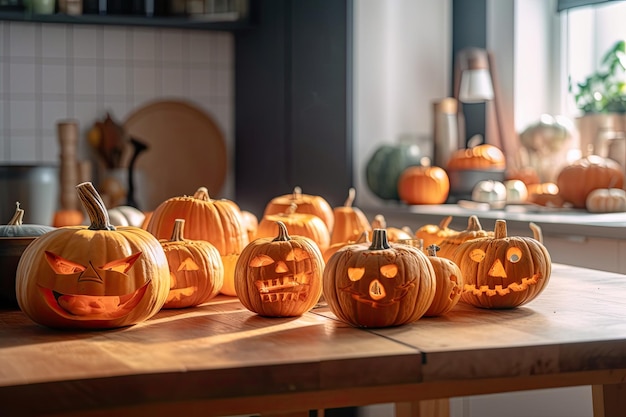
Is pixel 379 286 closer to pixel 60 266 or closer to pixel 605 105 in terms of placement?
pixel 60 266

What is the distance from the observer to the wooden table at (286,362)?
947 millimetres

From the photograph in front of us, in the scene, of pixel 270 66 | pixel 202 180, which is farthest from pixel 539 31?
pixel 202 180

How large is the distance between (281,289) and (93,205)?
0.29 metres

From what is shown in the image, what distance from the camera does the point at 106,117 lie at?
155 inches

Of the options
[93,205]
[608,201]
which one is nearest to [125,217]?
[93,205]

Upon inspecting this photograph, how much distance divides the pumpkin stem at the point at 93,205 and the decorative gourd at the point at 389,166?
8.96ft

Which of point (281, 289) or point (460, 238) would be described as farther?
point (460, 238)

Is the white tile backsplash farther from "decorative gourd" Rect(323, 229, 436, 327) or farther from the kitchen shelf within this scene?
"decorative gourd" Rect(323, 229, 436, 327)

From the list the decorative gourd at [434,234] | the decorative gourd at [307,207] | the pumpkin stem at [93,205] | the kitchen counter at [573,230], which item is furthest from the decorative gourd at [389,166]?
the pumpkin stem at [93,205]

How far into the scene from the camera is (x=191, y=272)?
1.38 m

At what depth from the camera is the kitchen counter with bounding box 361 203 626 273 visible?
2.53 m

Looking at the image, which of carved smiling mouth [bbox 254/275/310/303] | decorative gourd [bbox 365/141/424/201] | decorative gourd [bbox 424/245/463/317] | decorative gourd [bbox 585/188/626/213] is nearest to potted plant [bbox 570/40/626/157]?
decorative gourd [bbox 585/188/626/213]

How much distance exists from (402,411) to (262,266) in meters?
0.80

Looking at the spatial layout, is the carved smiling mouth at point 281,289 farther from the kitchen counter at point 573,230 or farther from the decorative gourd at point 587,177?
the decorative gourd at point 587,177
